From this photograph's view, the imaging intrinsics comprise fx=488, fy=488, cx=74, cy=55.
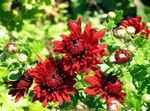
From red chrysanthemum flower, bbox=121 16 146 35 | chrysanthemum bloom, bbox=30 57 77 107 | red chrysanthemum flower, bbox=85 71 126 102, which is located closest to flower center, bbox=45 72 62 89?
chrysanthemum bloom, bbox=30 57 77 107

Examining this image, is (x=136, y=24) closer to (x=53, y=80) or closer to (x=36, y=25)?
(x=53, y=80)

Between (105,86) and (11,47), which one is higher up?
(11,47)

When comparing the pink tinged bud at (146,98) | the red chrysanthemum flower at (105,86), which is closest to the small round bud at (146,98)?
the pink tinged bud at (146,98)

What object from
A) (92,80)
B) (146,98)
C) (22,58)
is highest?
(22,58)

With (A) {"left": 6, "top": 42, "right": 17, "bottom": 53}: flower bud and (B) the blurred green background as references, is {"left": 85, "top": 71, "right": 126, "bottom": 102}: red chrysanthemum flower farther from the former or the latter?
(A) {"left": 6, "top": 42, "right": 17, "bottom": 53}: flower bud

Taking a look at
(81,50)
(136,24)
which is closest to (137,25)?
(136,24)

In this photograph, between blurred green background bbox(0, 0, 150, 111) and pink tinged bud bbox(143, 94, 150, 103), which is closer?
pink tinged bud bbox(143, 94, 150, 103)
